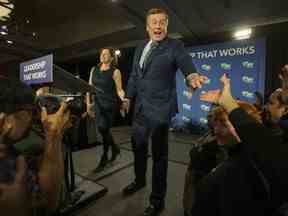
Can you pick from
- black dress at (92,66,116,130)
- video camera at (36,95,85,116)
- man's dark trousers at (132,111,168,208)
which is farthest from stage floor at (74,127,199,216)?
video camera at (36,95,85,116)

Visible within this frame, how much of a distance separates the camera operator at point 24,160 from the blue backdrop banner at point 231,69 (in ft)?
10.7

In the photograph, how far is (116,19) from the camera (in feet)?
13.2

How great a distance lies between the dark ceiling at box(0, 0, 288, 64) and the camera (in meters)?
3.00

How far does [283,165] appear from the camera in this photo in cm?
62

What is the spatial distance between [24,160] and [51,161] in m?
0.08

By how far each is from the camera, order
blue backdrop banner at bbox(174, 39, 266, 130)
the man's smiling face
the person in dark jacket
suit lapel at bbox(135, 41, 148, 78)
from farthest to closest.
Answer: blue backdrop banner at bbox(174, 39, 266, 130)
suit lapel at bbox(135, 41, 148, 78)
the man's smiling face
the person in dark jacket

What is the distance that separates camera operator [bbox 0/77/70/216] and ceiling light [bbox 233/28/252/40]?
4066mm

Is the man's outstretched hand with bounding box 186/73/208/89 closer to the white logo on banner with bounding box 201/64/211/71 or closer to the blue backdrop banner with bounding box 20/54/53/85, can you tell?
the blue backdrop banner with bounding box 20/54/53/85

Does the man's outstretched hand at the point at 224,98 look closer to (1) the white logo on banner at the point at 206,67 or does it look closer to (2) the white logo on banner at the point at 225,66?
(2) the white logo on banner at the point at 225,66

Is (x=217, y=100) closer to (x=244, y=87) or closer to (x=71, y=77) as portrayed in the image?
(x=71, y=77)

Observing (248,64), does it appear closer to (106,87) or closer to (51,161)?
(106,87)

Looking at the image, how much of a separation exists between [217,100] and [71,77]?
683 mm

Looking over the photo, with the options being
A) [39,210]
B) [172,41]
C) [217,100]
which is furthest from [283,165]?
[172,41]

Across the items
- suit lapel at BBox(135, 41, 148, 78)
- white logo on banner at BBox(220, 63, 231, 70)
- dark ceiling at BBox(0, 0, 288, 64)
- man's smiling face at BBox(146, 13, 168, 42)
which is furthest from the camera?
white logo on banner at BBox(220, 63, 231, 70)
